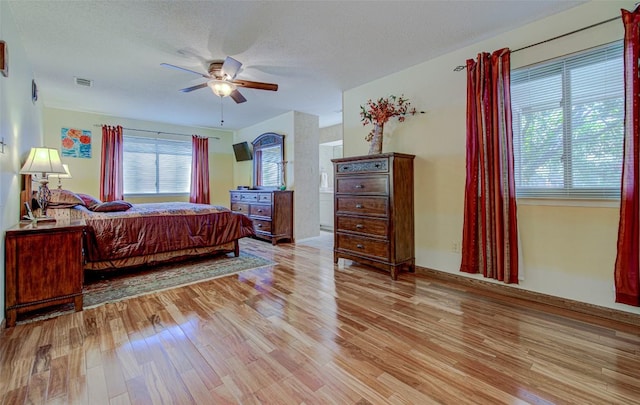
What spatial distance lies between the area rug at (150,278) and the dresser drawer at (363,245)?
1.01 meters

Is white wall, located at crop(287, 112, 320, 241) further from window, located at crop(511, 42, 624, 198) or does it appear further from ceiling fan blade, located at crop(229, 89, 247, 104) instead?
window, located at crop(511, 42, 624, 198)

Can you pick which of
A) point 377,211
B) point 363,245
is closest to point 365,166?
point 377,211

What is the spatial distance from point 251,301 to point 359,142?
2.62 meters

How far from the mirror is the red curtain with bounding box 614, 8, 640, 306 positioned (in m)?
4.56

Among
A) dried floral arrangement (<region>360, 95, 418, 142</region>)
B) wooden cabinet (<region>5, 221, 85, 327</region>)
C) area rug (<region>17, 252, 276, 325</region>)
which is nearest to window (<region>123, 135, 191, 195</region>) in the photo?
area rug (<region>17, 252, 276, 325</region>)

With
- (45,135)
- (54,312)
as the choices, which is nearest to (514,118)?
(54,312)

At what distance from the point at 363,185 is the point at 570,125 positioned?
6.29 ft

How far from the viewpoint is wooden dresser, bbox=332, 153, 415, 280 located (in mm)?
3131

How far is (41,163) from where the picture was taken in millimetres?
2479

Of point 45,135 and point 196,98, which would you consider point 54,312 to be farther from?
point 45,135

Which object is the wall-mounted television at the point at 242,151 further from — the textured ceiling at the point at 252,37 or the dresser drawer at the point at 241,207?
the textured ceiling at the point at 252,37

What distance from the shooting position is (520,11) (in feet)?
7.82

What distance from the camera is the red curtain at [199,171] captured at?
6379 mm

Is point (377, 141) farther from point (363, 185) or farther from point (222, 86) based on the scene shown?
point (222, 86)
